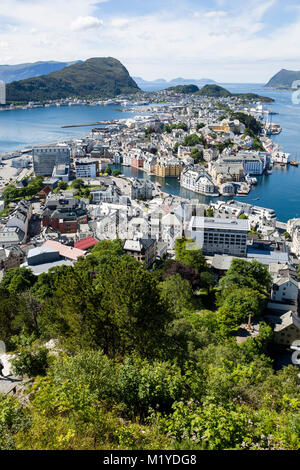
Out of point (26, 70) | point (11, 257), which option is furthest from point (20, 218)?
point (26, 70)

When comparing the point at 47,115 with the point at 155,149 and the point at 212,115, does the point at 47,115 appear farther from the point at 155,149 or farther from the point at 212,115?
the point at 155,149

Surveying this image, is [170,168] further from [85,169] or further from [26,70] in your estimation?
[26,70]

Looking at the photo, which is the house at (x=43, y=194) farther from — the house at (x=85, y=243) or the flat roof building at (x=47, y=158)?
the house at (x=85, y=243)

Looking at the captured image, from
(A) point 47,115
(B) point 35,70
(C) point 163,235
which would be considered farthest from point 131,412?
(B) point 35,70

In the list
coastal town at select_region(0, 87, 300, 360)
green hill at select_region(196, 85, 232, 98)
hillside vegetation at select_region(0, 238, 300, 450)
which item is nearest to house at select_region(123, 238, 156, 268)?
coastal town at select_region(0, 87, 300, 360)

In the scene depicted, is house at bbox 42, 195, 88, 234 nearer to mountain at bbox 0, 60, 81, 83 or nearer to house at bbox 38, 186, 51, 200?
house at bbox 38, 186, 51, 200
